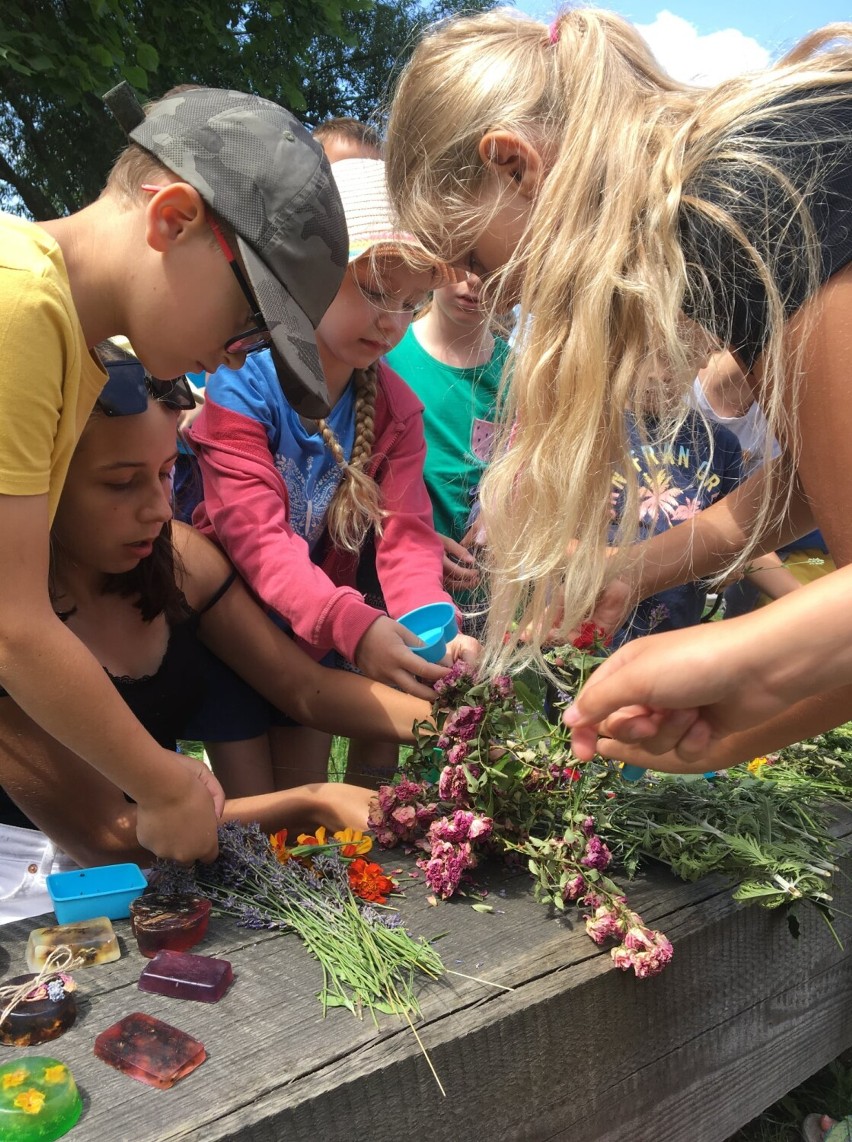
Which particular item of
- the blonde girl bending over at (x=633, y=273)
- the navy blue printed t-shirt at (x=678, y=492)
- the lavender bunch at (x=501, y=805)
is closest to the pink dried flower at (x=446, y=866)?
the lavender bunch at (x=501, y=805)

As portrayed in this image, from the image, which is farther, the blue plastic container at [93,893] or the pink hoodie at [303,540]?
the pink hoodie at [303,540]

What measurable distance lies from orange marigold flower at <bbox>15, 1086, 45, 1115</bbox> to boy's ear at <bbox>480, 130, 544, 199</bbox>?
1472 millimetres

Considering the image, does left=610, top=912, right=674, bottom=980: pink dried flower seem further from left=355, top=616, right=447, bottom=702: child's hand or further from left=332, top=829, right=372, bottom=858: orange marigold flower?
left=355, top=616, right=447, bottom=702: child's hand

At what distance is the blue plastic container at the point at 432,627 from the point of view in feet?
7.32

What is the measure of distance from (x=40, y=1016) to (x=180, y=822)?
415mm

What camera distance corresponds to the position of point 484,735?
162 centimetres

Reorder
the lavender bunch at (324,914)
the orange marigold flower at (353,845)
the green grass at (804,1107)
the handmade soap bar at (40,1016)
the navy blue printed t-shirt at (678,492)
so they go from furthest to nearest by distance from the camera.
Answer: the navy blue printed t-shirt at (678,492) → the green grass at (804,1107) → the orange marigold flower at (353,845) → the lavender bunch at (324,914) → the handmade soap bar at (40,1016)

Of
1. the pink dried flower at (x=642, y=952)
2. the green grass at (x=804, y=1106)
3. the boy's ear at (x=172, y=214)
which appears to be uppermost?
the boy's ear at (x=172, y=214)

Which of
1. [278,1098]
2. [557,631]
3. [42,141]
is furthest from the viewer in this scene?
[42,141]

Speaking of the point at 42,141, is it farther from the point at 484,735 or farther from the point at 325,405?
the point at 484,735

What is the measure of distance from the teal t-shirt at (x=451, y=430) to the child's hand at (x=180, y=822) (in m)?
1.77

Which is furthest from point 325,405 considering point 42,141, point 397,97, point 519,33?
point 42,141

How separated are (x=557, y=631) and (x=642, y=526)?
1.10m

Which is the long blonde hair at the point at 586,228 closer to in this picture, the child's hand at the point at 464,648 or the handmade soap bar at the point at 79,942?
the child's hand at the point at 464,648
